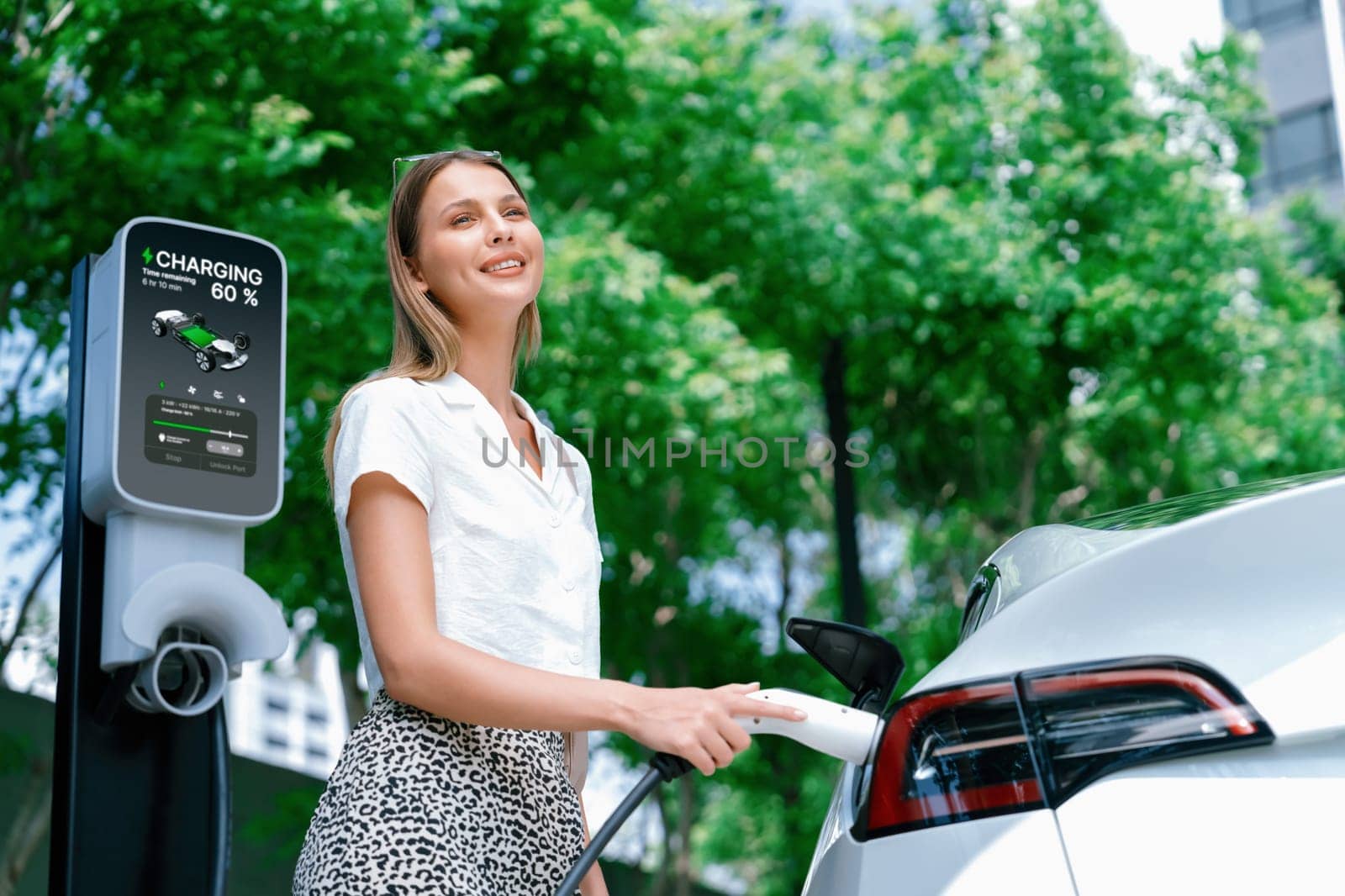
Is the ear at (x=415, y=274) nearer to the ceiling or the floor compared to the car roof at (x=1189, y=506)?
nearer to the ceiling

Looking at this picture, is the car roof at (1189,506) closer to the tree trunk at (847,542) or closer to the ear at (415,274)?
the ear at (415,274)

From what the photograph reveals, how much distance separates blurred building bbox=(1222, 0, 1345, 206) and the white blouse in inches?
1030

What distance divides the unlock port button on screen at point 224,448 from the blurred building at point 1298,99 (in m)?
25.1

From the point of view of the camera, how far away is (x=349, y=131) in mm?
8820

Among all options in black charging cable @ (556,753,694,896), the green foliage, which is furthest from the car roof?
the green foliage

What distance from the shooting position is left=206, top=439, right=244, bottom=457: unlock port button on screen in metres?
3.33

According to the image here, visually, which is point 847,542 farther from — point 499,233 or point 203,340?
point 499,233

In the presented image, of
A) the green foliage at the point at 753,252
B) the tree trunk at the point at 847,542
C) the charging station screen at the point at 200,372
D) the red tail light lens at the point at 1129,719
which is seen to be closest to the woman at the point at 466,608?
the red tail light lens at the point at 1129,719

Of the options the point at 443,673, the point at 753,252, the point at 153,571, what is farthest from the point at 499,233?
the point at 753,252

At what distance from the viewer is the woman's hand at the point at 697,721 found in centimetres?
155

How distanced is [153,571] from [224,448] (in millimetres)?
323

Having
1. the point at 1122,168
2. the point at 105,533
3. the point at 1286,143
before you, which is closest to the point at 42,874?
the point at 105,533

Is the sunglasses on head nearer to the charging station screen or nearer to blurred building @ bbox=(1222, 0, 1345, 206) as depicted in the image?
the charging station screen

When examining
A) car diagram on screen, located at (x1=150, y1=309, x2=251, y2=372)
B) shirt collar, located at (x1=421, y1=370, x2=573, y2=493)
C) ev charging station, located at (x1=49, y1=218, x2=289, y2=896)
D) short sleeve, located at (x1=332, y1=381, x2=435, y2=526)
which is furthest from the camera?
car diagram on screen, located at (x1=150, y1=309, x2=251, y2=372)
